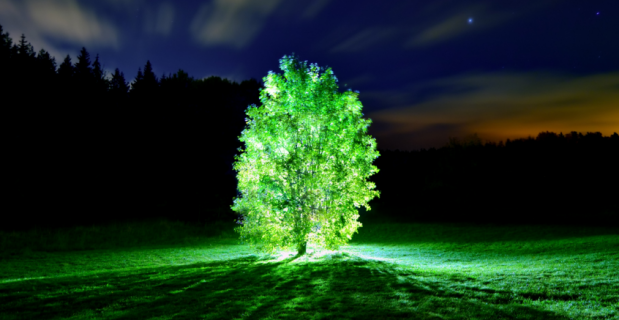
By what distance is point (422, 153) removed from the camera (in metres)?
73.9

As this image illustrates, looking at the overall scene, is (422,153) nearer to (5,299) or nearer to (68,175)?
(68,175)

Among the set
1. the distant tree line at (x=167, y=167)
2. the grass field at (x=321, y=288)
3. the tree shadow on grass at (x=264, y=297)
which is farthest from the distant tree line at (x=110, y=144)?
the tree shadow on grass at (x=264, y=297)

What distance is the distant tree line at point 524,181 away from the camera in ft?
172

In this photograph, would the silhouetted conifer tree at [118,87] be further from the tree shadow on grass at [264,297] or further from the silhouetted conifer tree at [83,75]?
the tree shadow on grass at [264,297]

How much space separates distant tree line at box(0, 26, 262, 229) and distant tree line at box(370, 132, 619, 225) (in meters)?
32.1

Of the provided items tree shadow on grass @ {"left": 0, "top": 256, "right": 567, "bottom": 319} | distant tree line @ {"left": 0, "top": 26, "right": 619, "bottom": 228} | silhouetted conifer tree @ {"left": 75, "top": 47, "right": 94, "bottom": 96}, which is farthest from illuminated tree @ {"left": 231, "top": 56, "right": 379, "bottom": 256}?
silhouetted conifer tree @ {"left": 75, "top": 47, "right": 94, "bottom": 96}

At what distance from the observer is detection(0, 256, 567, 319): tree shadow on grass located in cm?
1008

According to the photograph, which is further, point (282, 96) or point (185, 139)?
point (185, 139)

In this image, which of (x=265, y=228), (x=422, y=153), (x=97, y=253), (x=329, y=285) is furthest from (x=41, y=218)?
(x=422, y=153)

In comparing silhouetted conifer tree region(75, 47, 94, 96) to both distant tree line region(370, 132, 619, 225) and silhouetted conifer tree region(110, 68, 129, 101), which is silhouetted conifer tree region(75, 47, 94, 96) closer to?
silhouetted conifer tree region(110, 68, 129, 101)

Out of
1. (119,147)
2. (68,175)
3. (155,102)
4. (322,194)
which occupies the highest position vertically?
(155,102)

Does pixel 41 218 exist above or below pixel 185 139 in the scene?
below

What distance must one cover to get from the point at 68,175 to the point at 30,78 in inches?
834

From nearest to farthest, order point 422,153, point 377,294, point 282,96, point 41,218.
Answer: point 377,294, point 282,96, point 41,218, point 422,153
